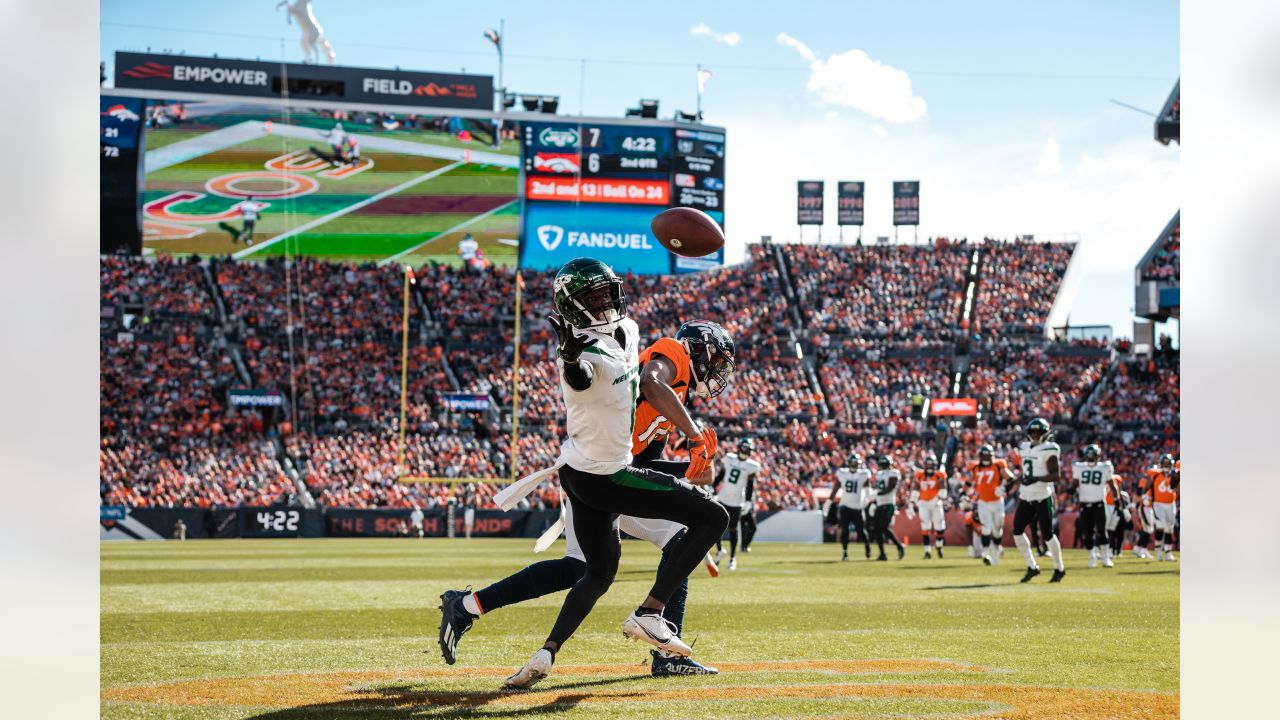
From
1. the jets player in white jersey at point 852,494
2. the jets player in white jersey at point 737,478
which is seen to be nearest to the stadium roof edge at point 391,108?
the jets player in white jersey at point 852,494

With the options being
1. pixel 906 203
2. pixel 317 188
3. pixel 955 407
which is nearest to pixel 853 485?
pixel 955 407

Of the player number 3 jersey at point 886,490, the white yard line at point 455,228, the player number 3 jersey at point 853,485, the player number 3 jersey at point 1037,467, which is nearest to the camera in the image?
the player number 3 jersey at point 1037,467

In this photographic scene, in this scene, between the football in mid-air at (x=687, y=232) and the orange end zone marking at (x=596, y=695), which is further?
the football in mid-air at (x=687, y=232)

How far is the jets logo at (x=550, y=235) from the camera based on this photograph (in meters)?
43.8

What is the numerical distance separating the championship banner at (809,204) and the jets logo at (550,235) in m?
15.5

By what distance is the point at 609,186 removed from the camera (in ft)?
144

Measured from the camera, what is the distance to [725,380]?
7.47 metres

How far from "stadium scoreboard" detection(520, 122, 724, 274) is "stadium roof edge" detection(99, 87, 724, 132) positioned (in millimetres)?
192

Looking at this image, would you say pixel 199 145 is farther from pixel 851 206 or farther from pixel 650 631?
pixel 650 631

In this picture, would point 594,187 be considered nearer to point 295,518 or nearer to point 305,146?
point 305,146

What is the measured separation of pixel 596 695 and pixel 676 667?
97 centimetres

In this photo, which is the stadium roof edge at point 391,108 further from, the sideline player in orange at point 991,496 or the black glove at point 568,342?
the black glove at point 568,342
